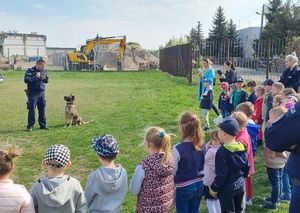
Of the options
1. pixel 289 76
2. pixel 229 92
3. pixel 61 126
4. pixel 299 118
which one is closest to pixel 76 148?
pixel 61 126

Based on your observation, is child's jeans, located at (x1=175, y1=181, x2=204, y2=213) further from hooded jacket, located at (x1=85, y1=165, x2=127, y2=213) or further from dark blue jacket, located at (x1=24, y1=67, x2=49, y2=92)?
dark blue jacket, located at (x1=24, y1=67, x2=49, y2=92)

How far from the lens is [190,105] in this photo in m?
11.9

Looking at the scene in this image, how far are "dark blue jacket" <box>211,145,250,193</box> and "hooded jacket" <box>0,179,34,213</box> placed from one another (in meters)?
1.76

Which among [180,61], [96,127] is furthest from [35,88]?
[180,61]

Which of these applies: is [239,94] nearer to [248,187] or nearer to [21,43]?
[248,187]

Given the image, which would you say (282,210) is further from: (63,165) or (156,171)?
(63,165)

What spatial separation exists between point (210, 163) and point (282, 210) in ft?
5.06

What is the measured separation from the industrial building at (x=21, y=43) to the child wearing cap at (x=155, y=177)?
58.0 m

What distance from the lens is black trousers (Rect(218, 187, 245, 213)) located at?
343cm

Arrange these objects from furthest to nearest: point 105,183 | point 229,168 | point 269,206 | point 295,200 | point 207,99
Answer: point 207,99
point 269,206
point 229,168
point 105,183
point 295,200

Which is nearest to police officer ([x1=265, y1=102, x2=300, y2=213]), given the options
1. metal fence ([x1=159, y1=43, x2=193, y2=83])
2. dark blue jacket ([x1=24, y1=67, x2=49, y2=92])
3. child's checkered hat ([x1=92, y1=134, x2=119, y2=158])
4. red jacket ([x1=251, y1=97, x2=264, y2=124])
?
child's checkered hat ([x1=92, y1=134, x2=119, y2=158])

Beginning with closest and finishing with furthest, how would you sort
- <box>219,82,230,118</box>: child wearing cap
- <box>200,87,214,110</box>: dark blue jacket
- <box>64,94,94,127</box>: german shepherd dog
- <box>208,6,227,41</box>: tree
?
<box>219,82,230,118</box>: child wearing cap, <box>200,87,214,110</box>: dark blue jacket, <box>64,94,94,127</box>: german shepherd dog, <box>208,6,227,41</box>: tree

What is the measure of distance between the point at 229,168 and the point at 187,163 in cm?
42

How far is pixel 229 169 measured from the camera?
131 inches
